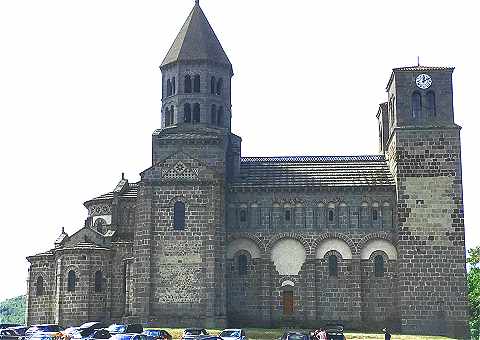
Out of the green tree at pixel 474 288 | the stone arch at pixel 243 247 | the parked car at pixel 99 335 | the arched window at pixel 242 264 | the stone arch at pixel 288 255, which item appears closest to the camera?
the parked car at pixel 99 335

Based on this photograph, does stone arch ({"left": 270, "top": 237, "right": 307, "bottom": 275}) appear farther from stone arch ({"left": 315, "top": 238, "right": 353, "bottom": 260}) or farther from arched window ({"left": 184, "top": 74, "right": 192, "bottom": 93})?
arched window ({"left": 184, "top": 74, "right": 192, "bottom": 93})

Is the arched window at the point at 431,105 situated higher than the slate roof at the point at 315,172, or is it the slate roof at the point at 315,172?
the arched window at the point at 431,105

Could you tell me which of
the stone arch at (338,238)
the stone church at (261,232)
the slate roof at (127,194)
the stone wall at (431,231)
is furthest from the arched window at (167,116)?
the stone wall at (431,231)

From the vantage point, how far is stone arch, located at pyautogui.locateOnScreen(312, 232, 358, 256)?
64.0 m

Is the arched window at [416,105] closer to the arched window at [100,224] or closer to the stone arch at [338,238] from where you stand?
the stone arch at [338,238]

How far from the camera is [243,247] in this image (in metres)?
64.9

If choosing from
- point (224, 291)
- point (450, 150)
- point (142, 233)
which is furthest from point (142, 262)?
point (450, 150)

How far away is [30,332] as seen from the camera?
167 ft

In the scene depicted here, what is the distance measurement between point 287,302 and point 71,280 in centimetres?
1716

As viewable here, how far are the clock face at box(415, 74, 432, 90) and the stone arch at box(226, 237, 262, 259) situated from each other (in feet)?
60.7

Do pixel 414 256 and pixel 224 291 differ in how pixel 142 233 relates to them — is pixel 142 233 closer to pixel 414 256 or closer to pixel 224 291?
pixel 224 291

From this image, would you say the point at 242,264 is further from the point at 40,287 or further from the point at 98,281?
the point at 40,287

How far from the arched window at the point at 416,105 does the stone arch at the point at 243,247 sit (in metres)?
16.6

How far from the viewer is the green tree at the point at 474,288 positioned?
77.6m
